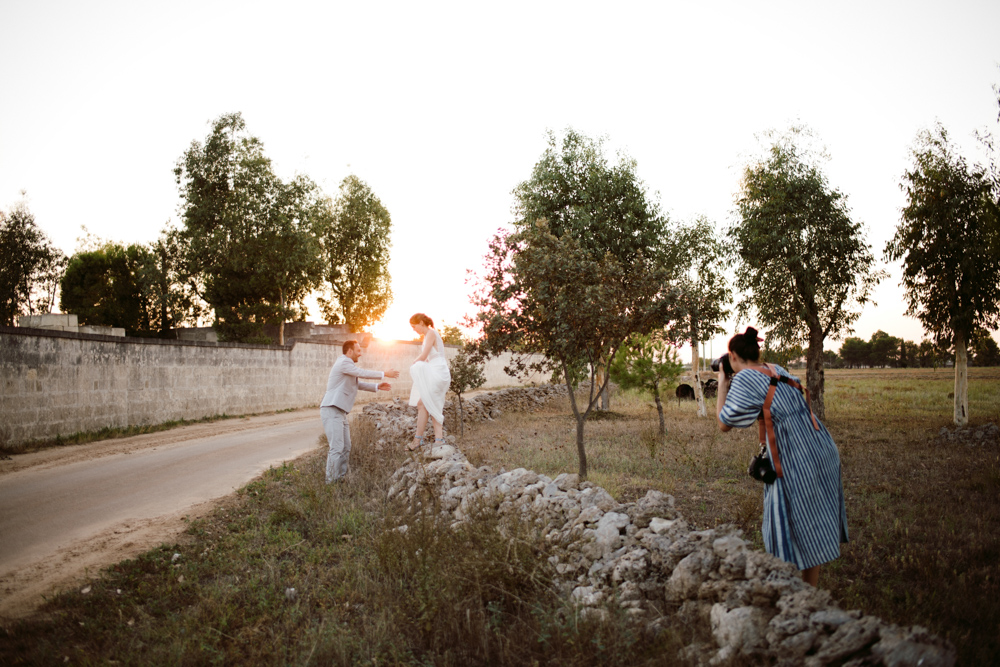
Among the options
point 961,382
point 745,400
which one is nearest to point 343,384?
point 745,400

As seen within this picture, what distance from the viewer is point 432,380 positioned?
8391 millimetres

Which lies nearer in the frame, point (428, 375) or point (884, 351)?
point (428, 375)

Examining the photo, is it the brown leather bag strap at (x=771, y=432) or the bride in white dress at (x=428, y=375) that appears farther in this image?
the bride in white dress at (x=428, y=375)

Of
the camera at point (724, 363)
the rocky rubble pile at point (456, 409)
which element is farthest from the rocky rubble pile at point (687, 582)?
the rocky rubble pile at point (456, 409)

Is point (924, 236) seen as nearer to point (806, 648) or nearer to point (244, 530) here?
point (806, 648)

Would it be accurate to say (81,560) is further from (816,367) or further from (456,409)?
(816,367)

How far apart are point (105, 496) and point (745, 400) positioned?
25.9 feet

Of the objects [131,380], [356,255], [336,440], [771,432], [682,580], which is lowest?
[682,580]

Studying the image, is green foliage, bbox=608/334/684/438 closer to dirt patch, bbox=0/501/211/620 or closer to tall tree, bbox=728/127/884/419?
tall tree, bbox=728/127/884/419

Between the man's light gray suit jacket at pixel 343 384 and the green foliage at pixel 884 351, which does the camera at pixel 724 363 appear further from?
the green foliage at pixel 884 351

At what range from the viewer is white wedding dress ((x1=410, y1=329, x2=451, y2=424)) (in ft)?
27.5

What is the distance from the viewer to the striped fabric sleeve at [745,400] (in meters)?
3.50

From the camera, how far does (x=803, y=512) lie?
11.5 ft

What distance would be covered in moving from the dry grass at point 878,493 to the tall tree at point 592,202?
560cm
